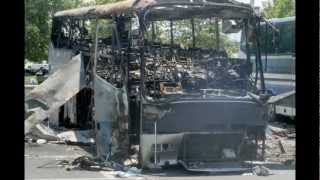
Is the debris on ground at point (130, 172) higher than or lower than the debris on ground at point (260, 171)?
lower

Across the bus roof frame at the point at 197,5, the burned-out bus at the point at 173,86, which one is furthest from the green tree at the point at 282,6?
the burned-out bus at the point at 173,86

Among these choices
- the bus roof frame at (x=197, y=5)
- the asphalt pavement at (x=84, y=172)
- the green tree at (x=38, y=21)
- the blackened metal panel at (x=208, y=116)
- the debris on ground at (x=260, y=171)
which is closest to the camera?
the green tree at (x=38, y=21)

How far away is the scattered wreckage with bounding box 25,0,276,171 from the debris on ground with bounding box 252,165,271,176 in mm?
114

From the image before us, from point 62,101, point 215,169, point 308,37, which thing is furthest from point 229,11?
point 308,37

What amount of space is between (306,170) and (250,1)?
89cm

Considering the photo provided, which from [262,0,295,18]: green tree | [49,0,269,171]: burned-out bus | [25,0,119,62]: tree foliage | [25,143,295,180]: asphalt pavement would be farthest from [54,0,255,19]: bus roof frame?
[25,0,119,62]: tree foliage

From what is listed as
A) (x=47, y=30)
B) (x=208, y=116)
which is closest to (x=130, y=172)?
(x=208, y=116)

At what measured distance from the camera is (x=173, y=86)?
3.44 meters

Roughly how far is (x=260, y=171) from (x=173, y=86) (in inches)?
49.5

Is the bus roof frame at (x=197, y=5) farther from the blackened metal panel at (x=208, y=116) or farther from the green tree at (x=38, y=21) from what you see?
the green tree at (x=38, y=21)

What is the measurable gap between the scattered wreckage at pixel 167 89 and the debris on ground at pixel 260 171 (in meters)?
0.11

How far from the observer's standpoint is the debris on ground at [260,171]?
2.23 meters

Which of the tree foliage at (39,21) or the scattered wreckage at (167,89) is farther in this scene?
the scattered wreckage at (167,89)

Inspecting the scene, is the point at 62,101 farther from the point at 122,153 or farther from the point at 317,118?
the point at 122,153
